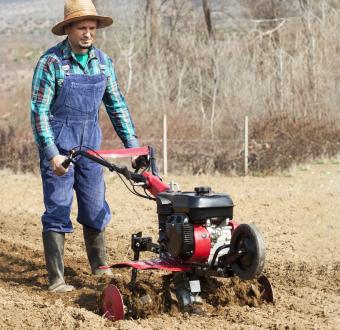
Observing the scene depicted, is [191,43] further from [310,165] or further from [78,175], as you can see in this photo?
[78,175]

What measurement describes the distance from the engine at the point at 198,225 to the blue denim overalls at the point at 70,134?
4.09 feet

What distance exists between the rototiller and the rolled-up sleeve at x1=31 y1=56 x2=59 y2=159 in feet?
3.58

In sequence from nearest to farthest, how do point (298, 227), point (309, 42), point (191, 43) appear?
point (298, 227) → point (309, 42) → point (191, 43)

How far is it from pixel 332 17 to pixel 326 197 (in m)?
13.4

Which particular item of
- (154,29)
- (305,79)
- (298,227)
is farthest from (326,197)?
(154,29)

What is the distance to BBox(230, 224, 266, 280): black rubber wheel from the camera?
522cm

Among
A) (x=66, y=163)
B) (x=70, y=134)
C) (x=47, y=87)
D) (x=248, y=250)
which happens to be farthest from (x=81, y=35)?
(x=248, y=250)

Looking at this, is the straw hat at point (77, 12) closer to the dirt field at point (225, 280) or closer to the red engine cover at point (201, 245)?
the red engine cover at point (201, 245)

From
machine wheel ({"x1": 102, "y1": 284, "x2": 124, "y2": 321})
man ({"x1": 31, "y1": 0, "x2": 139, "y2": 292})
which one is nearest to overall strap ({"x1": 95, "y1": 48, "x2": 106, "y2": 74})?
man ({"x1": 31, "y1": 0, "x2": 139, "y2": 292})

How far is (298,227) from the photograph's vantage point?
33.1ft

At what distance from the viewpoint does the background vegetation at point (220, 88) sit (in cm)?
1931

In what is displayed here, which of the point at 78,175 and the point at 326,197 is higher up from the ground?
the point at 78,175

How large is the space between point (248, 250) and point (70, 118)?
6.54ft

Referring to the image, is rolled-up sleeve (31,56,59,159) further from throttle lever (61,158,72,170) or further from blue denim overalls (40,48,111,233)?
throttle lever (61,158,72,170)
